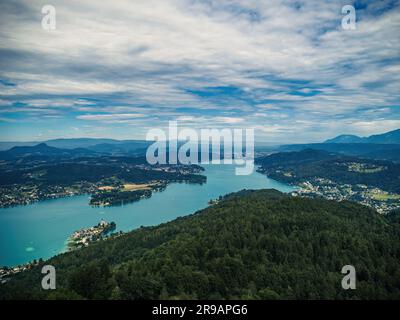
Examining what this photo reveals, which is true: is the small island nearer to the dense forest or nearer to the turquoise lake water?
the turquoise lake water

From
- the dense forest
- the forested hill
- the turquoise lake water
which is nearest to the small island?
the turquoise lake water

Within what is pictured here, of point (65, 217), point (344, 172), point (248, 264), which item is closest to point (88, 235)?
point (65, 217)

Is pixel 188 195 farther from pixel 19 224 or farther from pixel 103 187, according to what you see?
pixel 19 224

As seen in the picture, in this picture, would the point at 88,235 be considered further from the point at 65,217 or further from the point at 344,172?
the point at 344,172

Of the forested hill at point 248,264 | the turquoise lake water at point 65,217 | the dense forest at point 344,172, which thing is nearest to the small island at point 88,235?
the turquoise lake water at point 65,217
